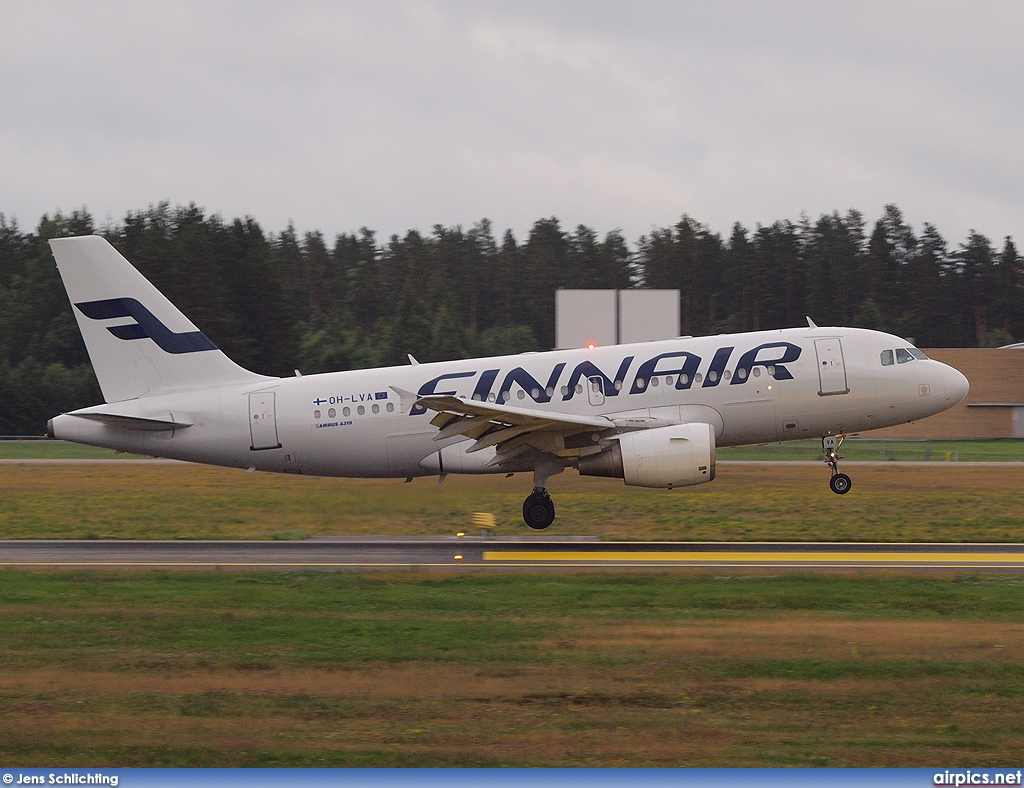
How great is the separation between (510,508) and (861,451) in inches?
1189

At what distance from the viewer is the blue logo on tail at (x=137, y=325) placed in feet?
87.7

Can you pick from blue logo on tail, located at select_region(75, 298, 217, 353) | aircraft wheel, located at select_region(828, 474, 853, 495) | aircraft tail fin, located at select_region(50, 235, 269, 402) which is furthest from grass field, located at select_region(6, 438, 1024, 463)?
blue logo on tail, located at select_region(75, 298, 217, 353)

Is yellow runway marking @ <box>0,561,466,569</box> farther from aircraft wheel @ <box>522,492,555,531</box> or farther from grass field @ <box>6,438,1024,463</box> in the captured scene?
grass field @ <box>6,438,1024,463</box>

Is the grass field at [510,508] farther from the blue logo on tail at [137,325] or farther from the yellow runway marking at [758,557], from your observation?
the blue logo on tail at [137,325]

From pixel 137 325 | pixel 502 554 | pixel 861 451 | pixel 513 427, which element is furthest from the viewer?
pixel 861 451

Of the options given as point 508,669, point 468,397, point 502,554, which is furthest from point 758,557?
point 508,669

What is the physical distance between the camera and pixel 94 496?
34.8 meters

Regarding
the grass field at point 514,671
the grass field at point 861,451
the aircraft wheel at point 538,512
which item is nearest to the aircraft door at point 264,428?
the aircraft wheel at point 538,512

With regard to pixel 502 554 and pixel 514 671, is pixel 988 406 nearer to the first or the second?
pixel 502 554

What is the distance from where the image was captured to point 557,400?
84.7 ft

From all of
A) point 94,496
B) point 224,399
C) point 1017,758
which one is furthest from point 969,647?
point 94,496

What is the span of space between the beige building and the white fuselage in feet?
153

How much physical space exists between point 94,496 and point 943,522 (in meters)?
23.5

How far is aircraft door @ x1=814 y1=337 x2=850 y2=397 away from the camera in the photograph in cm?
2589
